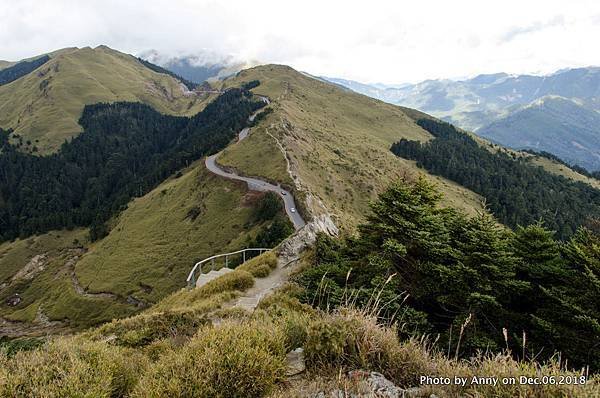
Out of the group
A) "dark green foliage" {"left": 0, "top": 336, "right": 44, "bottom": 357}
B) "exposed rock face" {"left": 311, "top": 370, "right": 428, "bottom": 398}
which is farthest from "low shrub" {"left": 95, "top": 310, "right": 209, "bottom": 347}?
"exposed rock face" {"left": 311, "top": 370, "right": 428, "bottom": 398}

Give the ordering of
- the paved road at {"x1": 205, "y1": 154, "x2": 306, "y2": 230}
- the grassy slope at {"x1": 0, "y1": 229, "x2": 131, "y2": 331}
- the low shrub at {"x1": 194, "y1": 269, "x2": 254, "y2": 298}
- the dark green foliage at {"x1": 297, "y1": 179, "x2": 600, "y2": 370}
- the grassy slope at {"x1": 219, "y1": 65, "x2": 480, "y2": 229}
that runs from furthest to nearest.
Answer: the grassy slope at {"x1": 219, "y1": 65, "x2": 480, "y2": 229}
the grassy slope at {"x1": 0, "y1": 229, "x2": 131, "y2": 331}
the paved road at {"x1": 205, "y1": 154, "x2": 306, "y2": 230}
the low shrub at {"x1": 194, "y1": 269, "x2": 254, "y2": 298}
the dark green foliage at {"x1": 297, "y1": 179, "x2": 600, "y2": 370}

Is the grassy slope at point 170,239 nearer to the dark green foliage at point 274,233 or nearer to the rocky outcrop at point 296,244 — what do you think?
the dark green foliage at point 274,233

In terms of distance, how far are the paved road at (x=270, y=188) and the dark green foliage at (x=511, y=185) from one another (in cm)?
8848

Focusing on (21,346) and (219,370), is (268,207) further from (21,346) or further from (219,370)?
(219,370)

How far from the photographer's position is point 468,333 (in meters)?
13.2

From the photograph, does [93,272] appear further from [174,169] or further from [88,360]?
[88,360]

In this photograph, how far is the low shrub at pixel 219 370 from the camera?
5047 mm

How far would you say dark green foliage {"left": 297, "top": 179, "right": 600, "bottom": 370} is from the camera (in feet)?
40.9

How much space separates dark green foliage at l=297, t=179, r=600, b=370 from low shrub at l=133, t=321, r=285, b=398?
6.07 m

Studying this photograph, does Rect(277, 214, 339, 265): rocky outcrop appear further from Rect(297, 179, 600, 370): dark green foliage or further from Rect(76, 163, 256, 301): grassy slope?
Rect(76, 163, 256, 301): grassy slope

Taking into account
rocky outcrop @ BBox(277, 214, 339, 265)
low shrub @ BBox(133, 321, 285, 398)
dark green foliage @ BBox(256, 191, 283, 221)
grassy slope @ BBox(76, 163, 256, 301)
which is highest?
low shrub @ BBox(133, 321, 285, 398)

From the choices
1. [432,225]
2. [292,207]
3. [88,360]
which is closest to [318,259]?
[432,225]

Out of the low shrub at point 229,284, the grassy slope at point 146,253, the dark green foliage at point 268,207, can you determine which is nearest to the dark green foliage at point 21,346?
the low shrub at point 229,284

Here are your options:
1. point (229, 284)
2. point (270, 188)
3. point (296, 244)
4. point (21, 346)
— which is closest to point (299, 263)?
point (296, 244)
